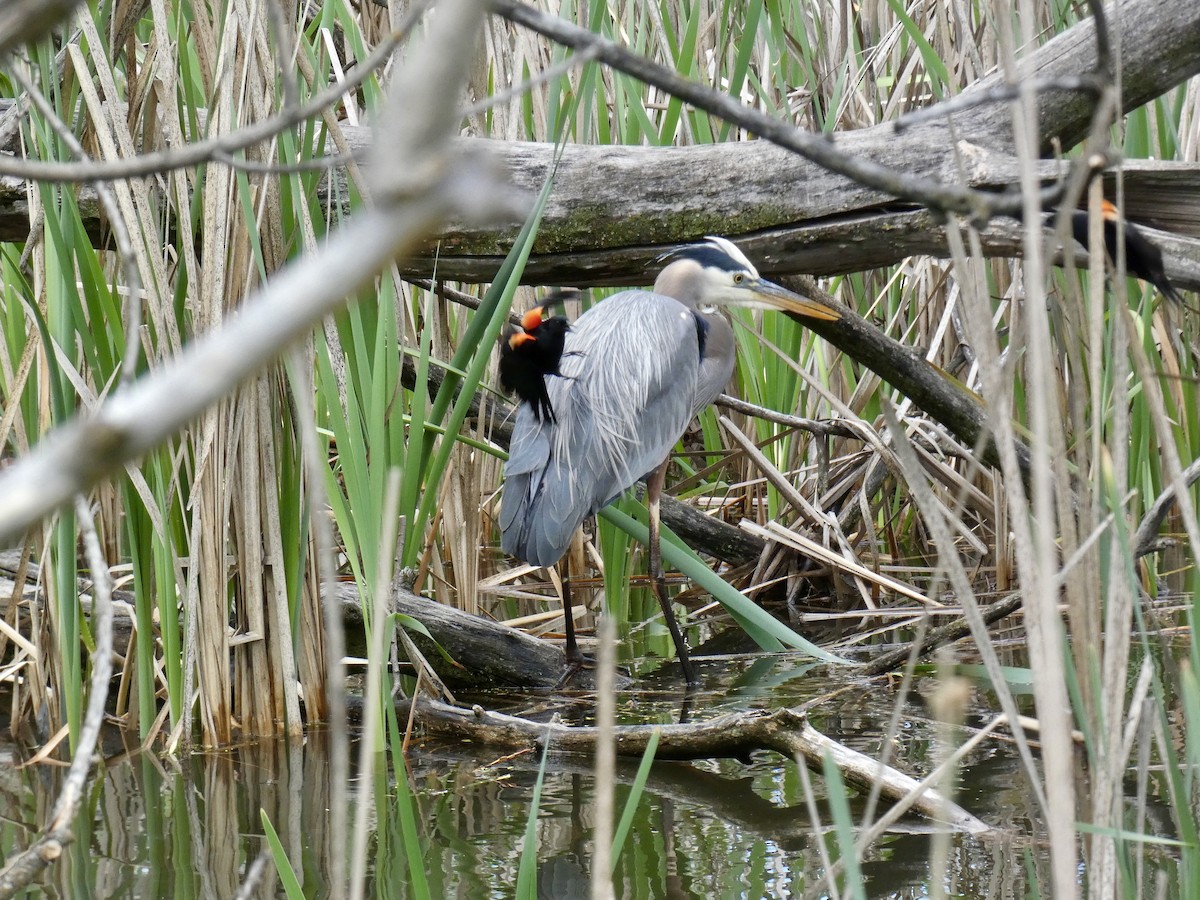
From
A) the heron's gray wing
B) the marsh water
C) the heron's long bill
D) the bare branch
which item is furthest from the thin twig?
the heron's gray wing

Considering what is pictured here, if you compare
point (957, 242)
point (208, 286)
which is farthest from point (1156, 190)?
point (208, 286)

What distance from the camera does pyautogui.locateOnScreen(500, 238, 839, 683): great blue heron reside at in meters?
3.01

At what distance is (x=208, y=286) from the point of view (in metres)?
2.00

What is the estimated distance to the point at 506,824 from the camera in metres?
1.92

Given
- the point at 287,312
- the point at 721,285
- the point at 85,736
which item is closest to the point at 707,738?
the point at 721,285

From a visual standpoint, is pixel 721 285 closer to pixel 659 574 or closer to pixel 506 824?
pixel 659 574

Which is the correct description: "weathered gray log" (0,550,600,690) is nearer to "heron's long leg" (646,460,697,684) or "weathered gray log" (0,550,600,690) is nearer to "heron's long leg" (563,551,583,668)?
"heron's long leg" (563,551,583,668)

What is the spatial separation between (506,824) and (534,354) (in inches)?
47.6

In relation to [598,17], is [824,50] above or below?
above

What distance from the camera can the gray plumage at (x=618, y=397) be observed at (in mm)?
3016

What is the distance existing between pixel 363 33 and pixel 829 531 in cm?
177

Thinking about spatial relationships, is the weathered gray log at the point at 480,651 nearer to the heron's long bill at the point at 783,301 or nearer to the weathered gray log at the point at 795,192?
the weathered gray log at the point at 795,192

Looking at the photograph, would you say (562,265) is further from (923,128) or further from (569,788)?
(569,788)

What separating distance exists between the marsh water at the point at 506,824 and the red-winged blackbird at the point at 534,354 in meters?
0.90
